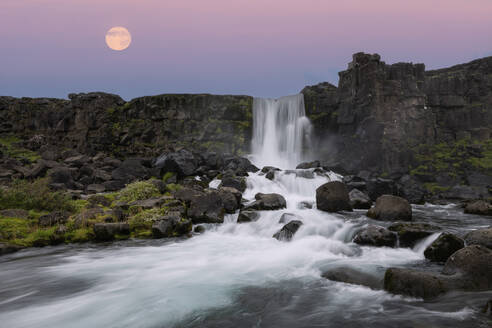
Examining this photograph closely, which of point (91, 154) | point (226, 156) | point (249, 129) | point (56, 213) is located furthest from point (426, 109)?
point (91, 154)

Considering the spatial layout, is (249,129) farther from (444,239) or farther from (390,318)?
(390,318)

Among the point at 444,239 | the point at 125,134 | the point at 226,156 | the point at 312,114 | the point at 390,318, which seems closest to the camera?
the point at 390,318

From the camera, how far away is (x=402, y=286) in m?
6.00

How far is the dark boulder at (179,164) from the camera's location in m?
23.9

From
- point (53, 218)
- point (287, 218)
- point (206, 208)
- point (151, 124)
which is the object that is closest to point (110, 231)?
point (53, 218)

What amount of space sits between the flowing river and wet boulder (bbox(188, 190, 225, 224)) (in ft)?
2.01

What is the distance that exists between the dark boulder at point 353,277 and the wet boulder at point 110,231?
315 inches

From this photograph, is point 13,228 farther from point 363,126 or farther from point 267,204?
point 363,126

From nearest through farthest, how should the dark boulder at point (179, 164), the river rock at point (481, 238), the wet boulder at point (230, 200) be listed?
the river rock at point (481, 238) → the wet boulder at point (230, 200) → the dark boulder at point (179, 164)

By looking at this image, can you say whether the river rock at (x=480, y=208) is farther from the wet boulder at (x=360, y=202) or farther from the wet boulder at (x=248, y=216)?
the wet boulder at (x=248, y=216)

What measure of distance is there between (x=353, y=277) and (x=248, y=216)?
707 cm

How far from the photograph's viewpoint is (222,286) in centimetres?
723

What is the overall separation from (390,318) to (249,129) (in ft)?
99.5

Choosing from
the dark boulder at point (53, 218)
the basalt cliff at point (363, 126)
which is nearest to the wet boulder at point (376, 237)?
the dark boulder at point (53, 218)
